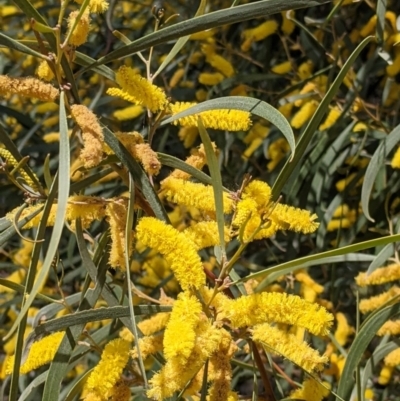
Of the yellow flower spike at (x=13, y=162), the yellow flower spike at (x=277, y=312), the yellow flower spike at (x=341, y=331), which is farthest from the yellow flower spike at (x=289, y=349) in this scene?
the yellow flower spike at (x=341, y=331)

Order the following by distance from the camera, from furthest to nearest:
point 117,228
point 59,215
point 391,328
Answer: point 391,328, point 117,228, point 59,215

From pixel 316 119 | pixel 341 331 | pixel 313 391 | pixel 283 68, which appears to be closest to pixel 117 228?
pixel 316 119

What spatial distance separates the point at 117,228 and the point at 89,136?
0.16 m

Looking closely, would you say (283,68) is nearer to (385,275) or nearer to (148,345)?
(385,275)

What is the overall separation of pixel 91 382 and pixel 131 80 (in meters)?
0.39

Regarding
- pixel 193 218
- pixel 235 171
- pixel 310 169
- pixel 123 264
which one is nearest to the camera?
pixel 123 264

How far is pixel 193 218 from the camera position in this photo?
1.93 m

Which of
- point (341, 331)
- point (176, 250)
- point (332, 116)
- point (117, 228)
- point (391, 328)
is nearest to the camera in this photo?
point (176, 250)

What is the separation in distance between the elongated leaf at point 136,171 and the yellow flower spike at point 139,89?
0.20 ft

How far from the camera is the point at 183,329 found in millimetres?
732

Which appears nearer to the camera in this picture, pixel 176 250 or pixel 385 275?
pixel 176 250

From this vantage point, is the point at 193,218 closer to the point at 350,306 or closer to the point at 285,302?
the point at 350,306

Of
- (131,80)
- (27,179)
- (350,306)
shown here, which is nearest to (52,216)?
(27,179)

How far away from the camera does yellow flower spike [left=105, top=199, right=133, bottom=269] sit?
894 millimetres
